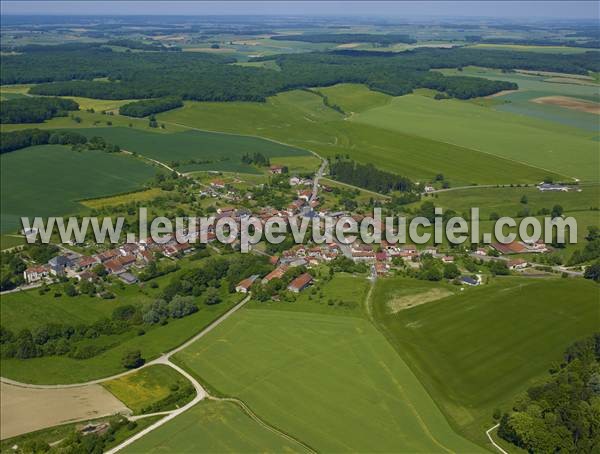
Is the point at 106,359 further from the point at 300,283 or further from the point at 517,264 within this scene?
the point at 517,264

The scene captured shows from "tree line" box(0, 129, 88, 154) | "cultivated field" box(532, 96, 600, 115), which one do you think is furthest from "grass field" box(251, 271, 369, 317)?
"cultivated field" box(532, 96, 600, 115)

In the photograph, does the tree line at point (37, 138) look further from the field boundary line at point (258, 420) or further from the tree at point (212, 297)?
the field boundary line at point (258, 420)

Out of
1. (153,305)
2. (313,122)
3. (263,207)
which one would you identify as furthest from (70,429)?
(313,122)

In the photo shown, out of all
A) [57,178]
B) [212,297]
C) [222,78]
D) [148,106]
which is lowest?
[212,297]

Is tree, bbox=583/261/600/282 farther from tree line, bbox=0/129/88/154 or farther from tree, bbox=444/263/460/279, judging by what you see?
tree line, bbox=0/129/88/154

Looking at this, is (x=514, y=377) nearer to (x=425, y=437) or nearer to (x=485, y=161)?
(x=425, y=437)

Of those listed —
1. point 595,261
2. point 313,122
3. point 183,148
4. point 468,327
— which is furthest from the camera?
point 313,122

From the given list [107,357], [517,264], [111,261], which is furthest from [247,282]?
[517,264]
